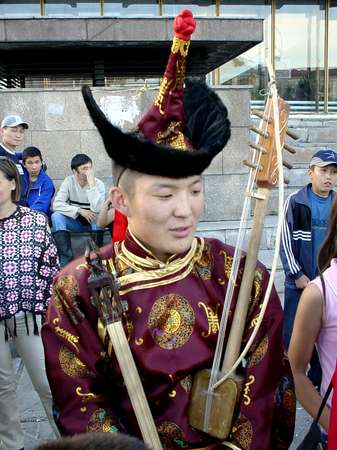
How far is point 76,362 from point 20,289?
5.32 ft

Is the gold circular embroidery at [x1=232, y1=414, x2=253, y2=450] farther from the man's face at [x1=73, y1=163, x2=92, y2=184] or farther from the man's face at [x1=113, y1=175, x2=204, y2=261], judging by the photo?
Result: the man's face at [x1=73, y1=163, x2=92, y2=184]

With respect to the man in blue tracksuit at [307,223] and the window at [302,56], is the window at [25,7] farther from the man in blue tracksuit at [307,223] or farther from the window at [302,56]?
the man in blue tracksuit at [307,223]

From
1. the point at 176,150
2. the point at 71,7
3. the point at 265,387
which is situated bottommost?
the point at 265,387

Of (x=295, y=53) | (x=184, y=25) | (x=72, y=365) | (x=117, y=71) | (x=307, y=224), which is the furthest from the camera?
(x=295, y=53)

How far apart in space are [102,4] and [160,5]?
1.36 meters

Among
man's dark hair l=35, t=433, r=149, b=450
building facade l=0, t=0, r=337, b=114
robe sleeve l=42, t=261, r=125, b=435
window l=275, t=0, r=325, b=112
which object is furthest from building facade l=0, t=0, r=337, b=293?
man's dark hair l=35, t=433, r=149, b=450

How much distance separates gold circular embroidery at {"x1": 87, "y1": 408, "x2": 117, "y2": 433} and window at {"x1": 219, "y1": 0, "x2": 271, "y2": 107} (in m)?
12.8

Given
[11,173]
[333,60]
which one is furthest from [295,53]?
[11,173]

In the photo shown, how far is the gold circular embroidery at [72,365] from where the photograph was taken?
5.60 ft

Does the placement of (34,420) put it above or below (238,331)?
below

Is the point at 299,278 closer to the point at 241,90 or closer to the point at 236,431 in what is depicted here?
the point at 236,431

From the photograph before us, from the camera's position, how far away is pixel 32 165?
5773 millimetres

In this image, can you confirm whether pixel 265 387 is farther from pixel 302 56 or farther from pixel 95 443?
pixel 302 56

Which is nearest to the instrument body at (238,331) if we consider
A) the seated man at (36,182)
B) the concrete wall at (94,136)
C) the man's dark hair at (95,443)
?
the man's dark hair at (95,443)
